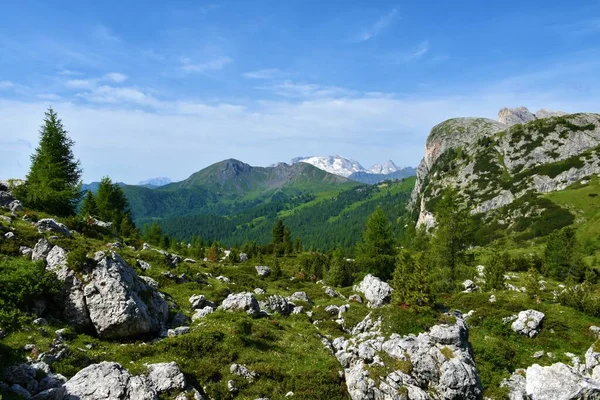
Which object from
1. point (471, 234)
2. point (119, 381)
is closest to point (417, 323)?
point (119, 381)

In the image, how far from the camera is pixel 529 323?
121 feet

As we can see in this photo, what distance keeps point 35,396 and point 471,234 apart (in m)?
59.3

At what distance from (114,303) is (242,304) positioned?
13.6 meters

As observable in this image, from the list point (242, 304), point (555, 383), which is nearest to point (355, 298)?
point (242, 304)

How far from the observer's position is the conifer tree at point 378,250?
65.5m

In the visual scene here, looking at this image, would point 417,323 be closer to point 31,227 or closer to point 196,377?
point 196,377

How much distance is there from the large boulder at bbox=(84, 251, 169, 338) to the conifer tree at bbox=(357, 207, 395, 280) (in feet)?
150

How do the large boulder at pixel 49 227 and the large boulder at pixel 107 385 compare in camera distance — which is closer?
the large boulder at pixel 107 385

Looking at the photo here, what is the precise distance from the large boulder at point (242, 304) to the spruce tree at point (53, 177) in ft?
110

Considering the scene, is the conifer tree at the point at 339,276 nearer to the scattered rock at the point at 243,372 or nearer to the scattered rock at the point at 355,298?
the scattered rock at the point at 355,298

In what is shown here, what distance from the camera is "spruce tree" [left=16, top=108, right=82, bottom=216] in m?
51.7

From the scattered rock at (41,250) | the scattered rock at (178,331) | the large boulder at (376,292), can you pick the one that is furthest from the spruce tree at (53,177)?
the large boulder at (376,292)

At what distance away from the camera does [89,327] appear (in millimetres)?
24578

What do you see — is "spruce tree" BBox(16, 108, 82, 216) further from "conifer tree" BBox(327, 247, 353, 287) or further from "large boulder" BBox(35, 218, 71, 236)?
"conifer tree" BBox(327, 247, 353, 287)
